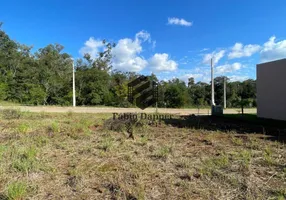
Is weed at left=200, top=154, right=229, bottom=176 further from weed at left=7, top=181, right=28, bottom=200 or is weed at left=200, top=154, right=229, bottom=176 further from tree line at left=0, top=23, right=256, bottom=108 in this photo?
tree line at left=0, top=23, right=256, bottom=108

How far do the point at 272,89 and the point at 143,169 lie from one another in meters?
8.55

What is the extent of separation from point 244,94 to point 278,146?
90.5ft

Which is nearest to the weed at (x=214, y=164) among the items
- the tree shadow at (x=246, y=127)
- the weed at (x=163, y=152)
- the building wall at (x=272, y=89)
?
the weed at (x=163, y=152)

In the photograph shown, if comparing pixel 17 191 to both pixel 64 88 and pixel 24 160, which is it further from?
pixel 64 88

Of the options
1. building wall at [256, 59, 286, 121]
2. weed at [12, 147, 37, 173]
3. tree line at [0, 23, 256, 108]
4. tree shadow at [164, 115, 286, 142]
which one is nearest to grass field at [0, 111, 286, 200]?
weed at [12, 147, 37, 173]

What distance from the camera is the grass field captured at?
7.31 ft

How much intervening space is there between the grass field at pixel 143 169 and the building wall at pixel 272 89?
202 inches

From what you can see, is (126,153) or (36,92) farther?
(36,92)

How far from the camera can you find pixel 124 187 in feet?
7.60

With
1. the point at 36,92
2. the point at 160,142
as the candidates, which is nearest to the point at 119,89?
the point at 36,92

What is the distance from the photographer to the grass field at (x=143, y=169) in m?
2.23

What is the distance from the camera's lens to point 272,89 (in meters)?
9.22

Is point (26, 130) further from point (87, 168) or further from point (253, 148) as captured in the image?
point (253, 148)

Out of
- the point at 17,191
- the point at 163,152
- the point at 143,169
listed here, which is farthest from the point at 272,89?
the point at 17,191
